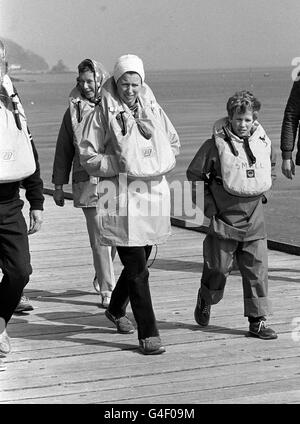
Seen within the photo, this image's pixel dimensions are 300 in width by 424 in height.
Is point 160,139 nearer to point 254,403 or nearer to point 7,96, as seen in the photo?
point 7,96

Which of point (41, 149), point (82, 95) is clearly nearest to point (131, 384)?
point (82, 95)

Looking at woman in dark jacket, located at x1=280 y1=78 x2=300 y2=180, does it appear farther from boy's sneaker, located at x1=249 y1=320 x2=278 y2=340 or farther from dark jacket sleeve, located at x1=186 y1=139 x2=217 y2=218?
boy's sneaker, located at x1=249 y1=320 x2=278 y2=340

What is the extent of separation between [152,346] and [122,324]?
57cm

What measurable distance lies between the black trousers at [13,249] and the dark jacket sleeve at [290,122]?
Result: 2605 millimetres

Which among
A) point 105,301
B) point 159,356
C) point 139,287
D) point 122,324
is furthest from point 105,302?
point 159,356

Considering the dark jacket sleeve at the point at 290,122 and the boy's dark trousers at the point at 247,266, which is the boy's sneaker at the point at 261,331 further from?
the dark jacket sleeve at the point at 290,122

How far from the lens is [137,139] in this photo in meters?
6.12

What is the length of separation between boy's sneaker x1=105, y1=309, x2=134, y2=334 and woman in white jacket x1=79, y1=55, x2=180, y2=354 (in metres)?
0.44

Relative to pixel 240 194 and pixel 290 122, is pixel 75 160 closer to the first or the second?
pixel 240 194

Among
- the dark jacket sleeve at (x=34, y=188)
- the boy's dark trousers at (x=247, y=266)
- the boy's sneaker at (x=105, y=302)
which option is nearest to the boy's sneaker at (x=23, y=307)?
the boy's sneaker at (x=105, y=302)

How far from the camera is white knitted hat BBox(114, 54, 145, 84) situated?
20.0 ft

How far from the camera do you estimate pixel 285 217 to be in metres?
13.8

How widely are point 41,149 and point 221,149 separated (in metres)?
22.7

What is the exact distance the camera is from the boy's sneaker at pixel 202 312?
672 centimetres
